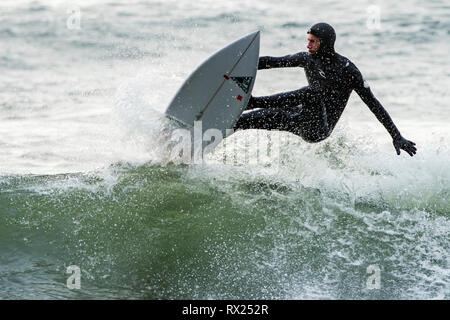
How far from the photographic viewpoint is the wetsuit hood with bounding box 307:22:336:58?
6371 millimetres

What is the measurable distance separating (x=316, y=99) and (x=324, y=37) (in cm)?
64

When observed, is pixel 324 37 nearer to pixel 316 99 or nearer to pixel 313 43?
pixel 313 43

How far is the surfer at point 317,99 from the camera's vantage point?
646 cm

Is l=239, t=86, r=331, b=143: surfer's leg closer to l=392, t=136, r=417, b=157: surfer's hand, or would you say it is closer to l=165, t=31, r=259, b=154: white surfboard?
l=165, t=31, r=259, b=154: white surfboard

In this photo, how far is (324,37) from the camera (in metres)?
6.40

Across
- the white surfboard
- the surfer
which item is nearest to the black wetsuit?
the surfer

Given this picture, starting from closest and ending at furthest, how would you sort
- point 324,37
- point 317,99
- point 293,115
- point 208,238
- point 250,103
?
point 208,238 < point 324,37 < point 317,99 < point 293,115 < point 250,103

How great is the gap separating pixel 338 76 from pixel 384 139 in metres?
3.47

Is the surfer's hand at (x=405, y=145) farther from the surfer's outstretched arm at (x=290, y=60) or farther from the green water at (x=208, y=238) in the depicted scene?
the surfer's outstretched arm at (x=290, y=60)

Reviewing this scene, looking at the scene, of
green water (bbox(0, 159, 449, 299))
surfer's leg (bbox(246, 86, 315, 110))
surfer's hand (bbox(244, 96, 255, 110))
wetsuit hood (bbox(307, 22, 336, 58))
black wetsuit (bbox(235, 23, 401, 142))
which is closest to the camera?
green water (bbox(0, 159, 449, 299))

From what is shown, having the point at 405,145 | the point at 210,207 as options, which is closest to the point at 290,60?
the point at 405,145

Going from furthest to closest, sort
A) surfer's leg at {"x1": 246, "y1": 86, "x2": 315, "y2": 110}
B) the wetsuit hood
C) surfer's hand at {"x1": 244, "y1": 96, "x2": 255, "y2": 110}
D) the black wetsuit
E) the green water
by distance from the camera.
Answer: surfer's hand at {"x1": 244, "y1": 96, "x2": 255, "y2": 110} → surfer's leg at {"x1": 246, "y1": 86, "x2": 315, "y2": 110} → the black wetsuit → the wetsuit hood → the green water
